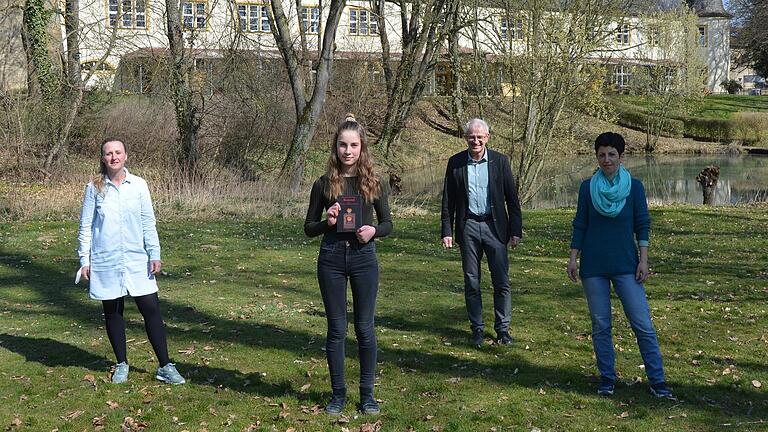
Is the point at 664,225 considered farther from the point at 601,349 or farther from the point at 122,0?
the point at 122,0

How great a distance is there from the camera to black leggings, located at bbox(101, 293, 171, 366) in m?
6.72

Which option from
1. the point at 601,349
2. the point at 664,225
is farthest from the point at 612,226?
the point at 664,225

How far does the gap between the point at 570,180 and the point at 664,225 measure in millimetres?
15075

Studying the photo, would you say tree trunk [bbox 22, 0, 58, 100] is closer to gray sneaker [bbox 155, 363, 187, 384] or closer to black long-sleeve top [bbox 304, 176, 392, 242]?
gray sneaker [bbox 155, 363, 187, 384]

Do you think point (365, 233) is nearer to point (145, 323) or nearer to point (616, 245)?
point (616, 245)

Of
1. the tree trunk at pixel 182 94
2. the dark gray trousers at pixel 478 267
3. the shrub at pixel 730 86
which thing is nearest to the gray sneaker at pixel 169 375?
the dark gray trousers at pixel 478 267

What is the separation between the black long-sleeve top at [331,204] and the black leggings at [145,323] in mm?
1635

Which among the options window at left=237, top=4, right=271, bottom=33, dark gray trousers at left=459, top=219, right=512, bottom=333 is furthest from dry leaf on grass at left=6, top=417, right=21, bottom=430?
window at left=237, top=4, right=271, bottom=33

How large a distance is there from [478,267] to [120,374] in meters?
3.26

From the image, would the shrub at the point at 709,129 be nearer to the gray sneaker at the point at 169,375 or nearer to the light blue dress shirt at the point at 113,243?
the gray sneaker at the point at 169,375

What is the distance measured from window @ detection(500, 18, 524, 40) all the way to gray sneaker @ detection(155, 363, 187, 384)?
15.6 metres

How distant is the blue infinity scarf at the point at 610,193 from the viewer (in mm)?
6168

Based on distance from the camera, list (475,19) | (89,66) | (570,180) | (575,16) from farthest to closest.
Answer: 1. (570,180)
2. (89,66)
3. (475,19)
4. (575,16)

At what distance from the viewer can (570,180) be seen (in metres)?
32.5
